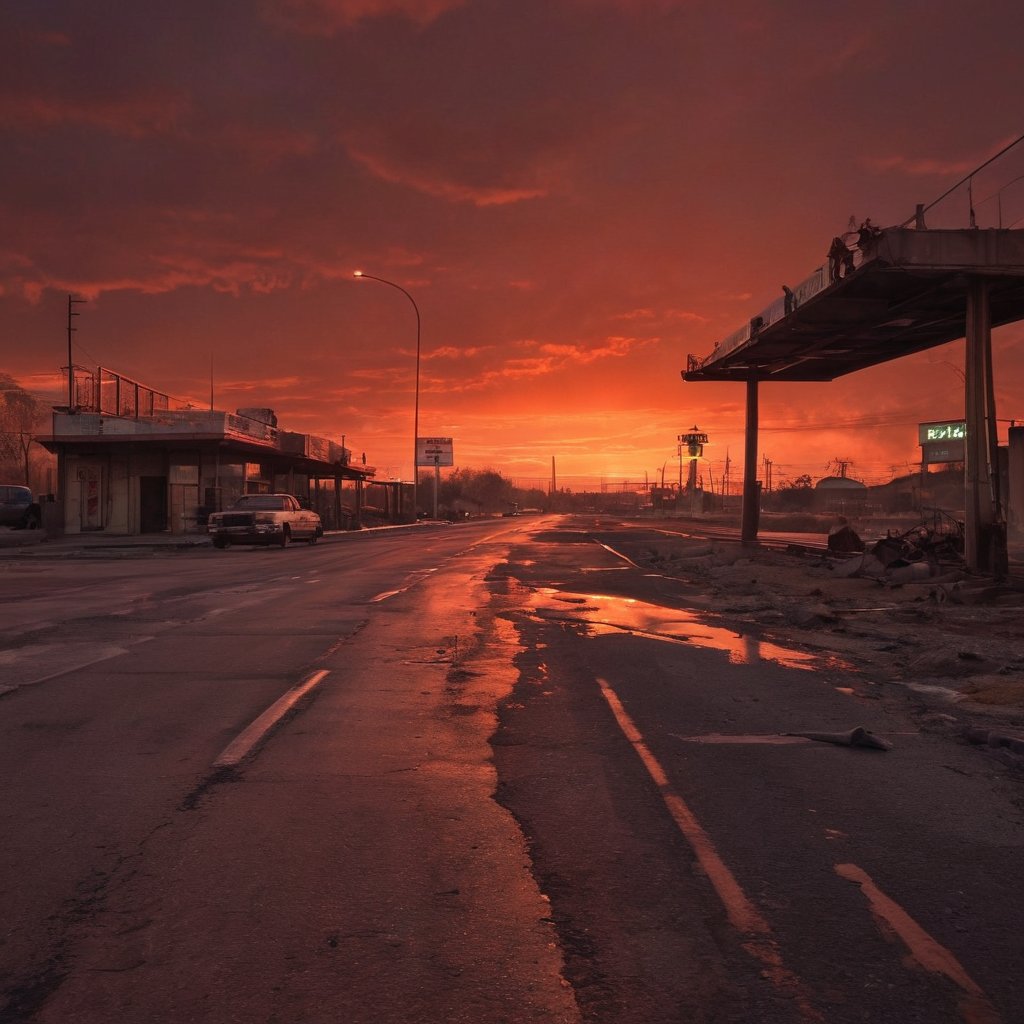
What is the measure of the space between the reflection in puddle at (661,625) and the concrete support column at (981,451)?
8.32 metres

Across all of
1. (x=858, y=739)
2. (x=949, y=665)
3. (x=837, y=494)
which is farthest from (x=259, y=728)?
(x=837, y=494)

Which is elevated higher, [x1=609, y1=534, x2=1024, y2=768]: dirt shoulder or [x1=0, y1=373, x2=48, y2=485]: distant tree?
[x1=0, y1=373, x2=48, y2=485]: distant tree

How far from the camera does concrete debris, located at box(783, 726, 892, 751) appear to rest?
602cm

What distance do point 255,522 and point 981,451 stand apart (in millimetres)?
24051

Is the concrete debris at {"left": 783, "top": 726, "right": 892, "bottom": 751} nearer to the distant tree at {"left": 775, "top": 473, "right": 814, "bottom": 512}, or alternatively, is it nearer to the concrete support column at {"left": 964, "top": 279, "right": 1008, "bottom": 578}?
the concrete support column at {"left": 964, "top": 279, "right": 1008, "bottom": 578}

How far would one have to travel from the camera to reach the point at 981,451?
19000mm

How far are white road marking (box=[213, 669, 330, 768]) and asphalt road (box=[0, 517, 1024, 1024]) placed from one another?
46 millimetres

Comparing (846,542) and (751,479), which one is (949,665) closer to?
(846,542)

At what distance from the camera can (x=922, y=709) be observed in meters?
7.34

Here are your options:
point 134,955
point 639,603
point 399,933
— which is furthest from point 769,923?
point 639,603

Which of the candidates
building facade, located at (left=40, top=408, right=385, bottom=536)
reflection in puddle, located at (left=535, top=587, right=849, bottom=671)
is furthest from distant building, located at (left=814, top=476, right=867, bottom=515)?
reflection in puddle, located at (left=535, top=587, right=849, bottom=671)

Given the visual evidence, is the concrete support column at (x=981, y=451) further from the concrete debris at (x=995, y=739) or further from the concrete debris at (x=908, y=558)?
the concrete debris at (x=995, y=739)

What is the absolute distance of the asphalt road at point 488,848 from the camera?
2904 millimetres

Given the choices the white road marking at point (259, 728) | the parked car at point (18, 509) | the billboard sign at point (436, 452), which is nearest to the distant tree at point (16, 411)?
the billboard sign at point (436, 452)
